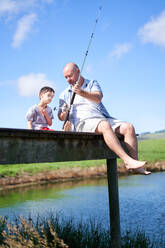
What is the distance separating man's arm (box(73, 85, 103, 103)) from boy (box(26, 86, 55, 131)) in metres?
0.79

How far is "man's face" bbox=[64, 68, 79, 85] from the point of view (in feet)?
14.5

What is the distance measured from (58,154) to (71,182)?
607 inches

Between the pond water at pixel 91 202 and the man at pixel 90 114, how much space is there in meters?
4.18

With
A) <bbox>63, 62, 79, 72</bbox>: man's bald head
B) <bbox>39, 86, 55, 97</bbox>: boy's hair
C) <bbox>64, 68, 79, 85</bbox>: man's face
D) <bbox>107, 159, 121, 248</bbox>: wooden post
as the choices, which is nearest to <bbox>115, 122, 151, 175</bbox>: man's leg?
<bbox>107, 159, 121, 248</bbox>: wooden post

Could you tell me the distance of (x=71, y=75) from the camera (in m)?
4.43

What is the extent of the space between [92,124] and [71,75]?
2.34 feet

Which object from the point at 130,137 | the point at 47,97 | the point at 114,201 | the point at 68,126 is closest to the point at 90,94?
the point at 68,126

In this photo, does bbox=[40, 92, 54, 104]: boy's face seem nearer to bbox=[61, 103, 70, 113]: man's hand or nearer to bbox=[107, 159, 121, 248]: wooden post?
bbox=[61, 103, 70, 113]: man's hand

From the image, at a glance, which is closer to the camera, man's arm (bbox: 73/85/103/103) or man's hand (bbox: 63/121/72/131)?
man's arm (bbox: 73/85/103/103)

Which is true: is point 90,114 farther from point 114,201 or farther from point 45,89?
point 114,201

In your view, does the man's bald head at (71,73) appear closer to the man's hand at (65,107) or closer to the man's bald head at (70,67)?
the man's bald head at (70,67)

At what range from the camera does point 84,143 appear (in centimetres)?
Result: 422

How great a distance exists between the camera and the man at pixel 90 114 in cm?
421

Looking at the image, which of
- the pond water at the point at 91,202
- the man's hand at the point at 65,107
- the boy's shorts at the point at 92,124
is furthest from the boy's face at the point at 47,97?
the pond water at the point at 91,202
